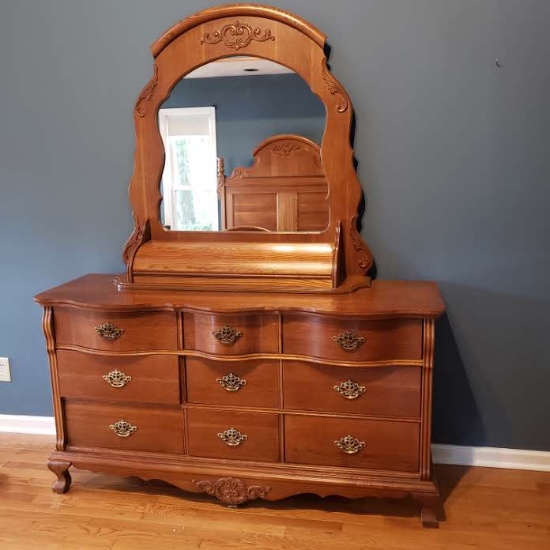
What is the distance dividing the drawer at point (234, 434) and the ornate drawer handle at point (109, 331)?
1.18 feet

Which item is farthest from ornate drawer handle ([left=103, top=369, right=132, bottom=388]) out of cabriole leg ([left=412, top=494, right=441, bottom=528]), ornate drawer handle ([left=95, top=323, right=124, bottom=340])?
cabriole leg ([left=412, top=494, right=441, bottom=528])

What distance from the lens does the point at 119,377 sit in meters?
2.04

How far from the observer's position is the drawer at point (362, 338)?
1.84 metres

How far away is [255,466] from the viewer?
2.01 m

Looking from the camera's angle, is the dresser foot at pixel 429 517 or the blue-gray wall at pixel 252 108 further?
the blue-gray wall at pixel 252 108

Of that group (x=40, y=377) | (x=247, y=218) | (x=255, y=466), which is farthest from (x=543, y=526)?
(x=40, y=377)

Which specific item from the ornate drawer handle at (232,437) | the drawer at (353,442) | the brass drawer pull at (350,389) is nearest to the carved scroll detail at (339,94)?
the brass drawer pull at (350,389)

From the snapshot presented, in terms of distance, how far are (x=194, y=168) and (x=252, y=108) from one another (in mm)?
322

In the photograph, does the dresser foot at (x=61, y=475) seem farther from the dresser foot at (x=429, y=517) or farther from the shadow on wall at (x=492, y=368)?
the shadow on wall at (x=492, y=368)

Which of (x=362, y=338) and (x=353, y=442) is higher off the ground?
(x=362, y=338)

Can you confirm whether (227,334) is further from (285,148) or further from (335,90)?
(335,90)

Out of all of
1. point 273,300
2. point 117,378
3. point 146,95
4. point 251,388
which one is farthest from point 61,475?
point 146,95

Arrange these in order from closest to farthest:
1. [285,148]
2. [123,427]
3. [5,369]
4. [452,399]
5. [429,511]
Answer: [429,511] < [123,427] < [285,148] < [452,399] < [5,369]

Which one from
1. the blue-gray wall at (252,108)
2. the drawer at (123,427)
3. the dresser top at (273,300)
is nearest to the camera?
the dresser top at (273,300)
